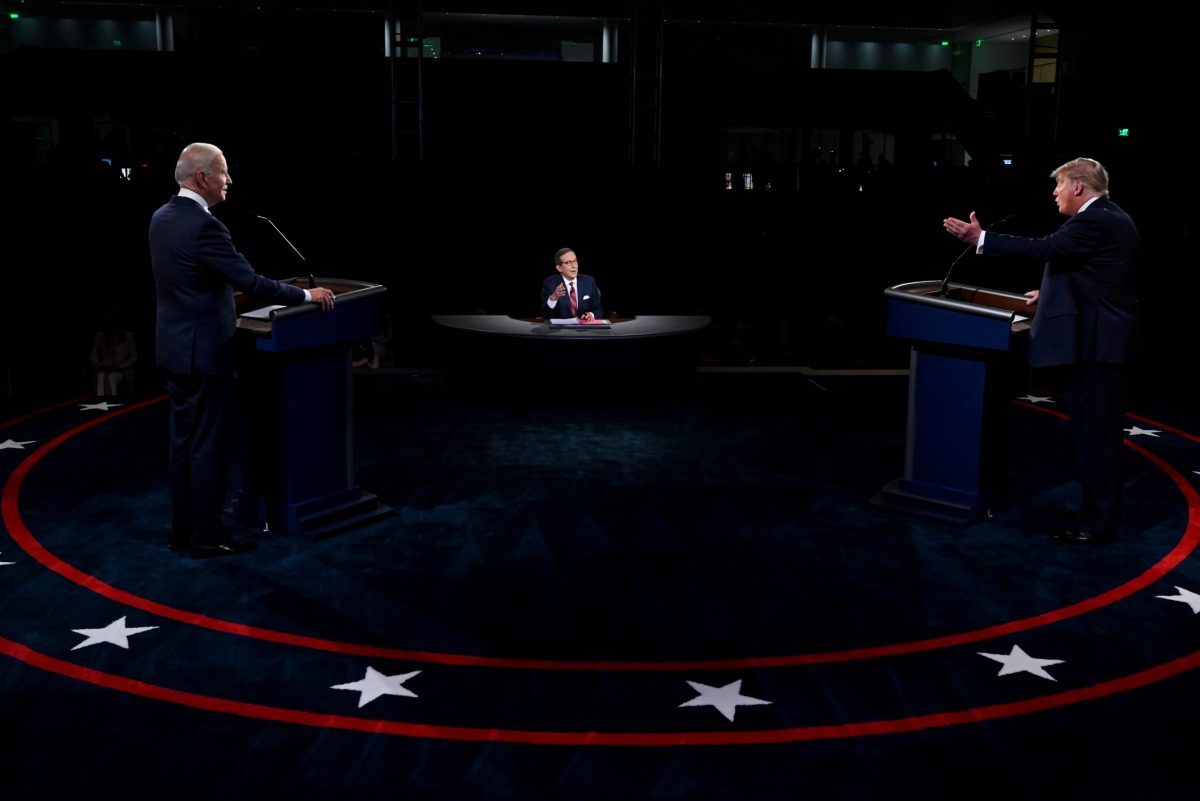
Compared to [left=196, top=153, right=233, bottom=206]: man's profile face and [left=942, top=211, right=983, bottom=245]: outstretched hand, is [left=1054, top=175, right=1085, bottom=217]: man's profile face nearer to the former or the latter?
[left=942, top=211, right=983, bottom=245]: outstretched hand

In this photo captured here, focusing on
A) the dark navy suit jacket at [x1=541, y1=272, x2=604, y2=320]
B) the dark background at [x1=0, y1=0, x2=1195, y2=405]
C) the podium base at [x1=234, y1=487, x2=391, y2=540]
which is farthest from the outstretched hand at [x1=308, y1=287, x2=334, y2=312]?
the dark background at [x1=0, y1=0, x2=1195, y2=405]

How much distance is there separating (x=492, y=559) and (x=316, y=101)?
1083 centimetres

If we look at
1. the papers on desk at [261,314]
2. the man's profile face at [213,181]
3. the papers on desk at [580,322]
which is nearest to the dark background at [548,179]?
the papers on desk at [580,322]

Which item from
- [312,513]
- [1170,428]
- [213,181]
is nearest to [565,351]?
[312,513]

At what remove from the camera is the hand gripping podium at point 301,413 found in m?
4.29

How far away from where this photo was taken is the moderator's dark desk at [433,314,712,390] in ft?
22.5

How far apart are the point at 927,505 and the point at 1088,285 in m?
1.14

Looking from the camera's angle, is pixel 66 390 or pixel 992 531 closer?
pixel 992 531

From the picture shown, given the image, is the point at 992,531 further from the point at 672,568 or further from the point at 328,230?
the point at 328,230

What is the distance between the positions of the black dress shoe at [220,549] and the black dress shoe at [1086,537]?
3269mm

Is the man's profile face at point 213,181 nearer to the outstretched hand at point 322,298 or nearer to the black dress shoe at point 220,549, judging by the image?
the outstretched hand at point 322,298

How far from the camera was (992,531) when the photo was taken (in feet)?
15.0

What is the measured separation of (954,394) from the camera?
4.66m

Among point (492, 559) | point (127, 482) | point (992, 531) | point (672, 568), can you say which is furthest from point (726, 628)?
point (127, 482)
